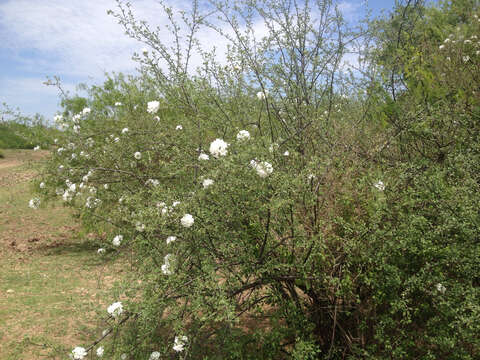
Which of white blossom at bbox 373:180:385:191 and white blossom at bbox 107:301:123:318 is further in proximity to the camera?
white blossom at bbox 373:180:385:191

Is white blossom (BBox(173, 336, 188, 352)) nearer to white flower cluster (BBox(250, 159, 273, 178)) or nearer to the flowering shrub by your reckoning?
the flowering shrub

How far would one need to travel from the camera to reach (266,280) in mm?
2715

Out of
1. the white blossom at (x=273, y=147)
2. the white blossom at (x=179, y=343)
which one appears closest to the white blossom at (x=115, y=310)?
the white blossom at (x=179, y=343)

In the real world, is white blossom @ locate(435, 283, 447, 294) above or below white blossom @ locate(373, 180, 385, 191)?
below

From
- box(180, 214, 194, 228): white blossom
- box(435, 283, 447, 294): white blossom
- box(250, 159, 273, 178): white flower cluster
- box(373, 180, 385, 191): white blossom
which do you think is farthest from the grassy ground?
box(435, 283, 447, 294): white blossom

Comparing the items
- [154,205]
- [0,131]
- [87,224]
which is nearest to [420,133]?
[154,205]

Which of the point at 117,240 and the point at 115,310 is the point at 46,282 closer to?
the point at 117,240

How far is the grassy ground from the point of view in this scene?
381 cm

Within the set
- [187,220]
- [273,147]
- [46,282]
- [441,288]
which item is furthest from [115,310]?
[46,282]

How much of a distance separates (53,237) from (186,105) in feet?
17.8

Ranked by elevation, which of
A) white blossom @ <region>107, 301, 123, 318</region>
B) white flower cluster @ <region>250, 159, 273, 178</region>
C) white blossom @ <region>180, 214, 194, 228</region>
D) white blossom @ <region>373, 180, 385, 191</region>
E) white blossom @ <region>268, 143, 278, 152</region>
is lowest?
white blossom @ <region>107, 301, 123, 318</region>

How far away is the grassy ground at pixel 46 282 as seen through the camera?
381 cm

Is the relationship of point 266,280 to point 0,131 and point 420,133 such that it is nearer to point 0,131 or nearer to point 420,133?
point 420,133

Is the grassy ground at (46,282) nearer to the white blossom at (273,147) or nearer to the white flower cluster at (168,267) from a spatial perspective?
the white flower cluster at (168,267)
